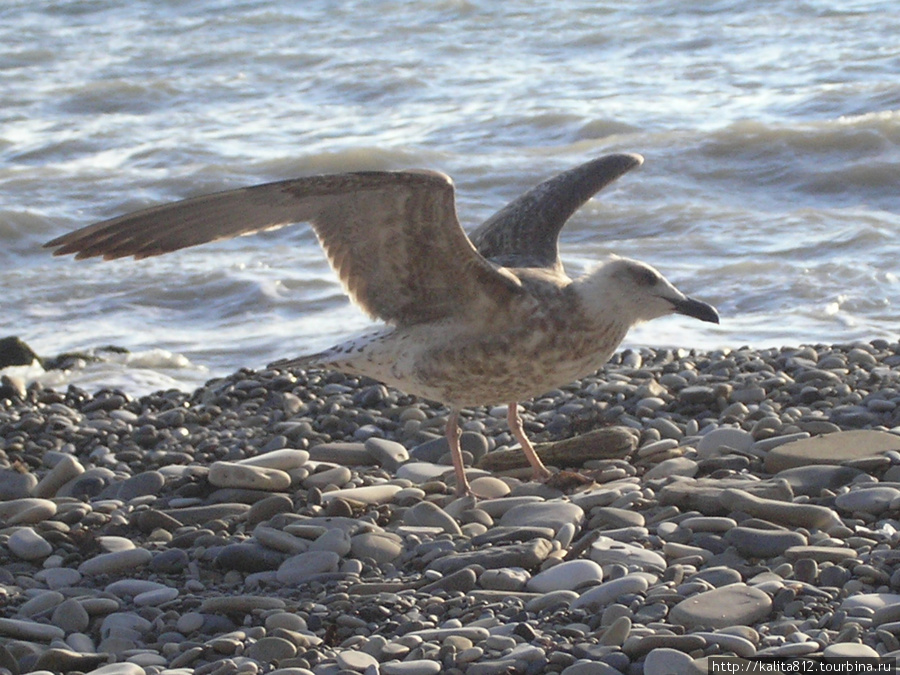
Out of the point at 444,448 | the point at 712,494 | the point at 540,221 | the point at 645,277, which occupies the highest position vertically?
the point at 540,221

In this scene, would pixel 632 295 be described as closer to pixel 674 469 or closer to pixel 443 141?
pixel 674 469

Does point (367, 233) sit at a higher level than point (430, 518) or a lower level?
higher

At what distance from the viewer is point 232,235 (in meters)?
5.03

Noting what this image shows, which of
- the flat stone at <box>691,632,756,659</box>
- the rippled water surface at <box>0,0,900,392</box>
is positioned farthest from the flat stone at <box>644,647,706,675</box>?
the rippled water surface at <box>0,0,900,392</box>

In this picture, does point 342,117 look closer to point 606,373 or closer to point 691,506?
point 606,373

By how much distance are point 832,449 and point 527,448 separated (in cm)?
125

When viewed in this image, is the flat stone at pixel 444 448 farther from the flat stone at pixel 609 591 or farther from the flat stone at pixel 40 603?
the flat stone at pixel 40 603

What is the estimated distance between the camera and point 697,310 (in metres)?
5.50

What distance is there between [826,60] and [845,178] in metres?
4.86

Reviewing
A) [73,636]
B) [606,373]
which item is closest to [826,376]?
[606,373]

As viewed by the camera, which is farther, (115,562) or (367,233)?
(367,233)

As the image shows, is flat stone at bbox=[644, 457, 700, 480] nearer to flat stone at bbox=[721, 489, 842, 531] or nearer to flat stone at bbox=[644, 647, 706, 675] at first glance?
flat stone at bbox=[721, 489, 842, 531]

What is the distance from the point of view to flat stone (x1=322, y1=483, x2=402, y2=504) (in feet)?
17.3

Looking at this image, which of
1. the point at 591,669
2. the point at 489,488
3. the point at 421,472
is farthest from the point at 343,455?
the point at 591,669
